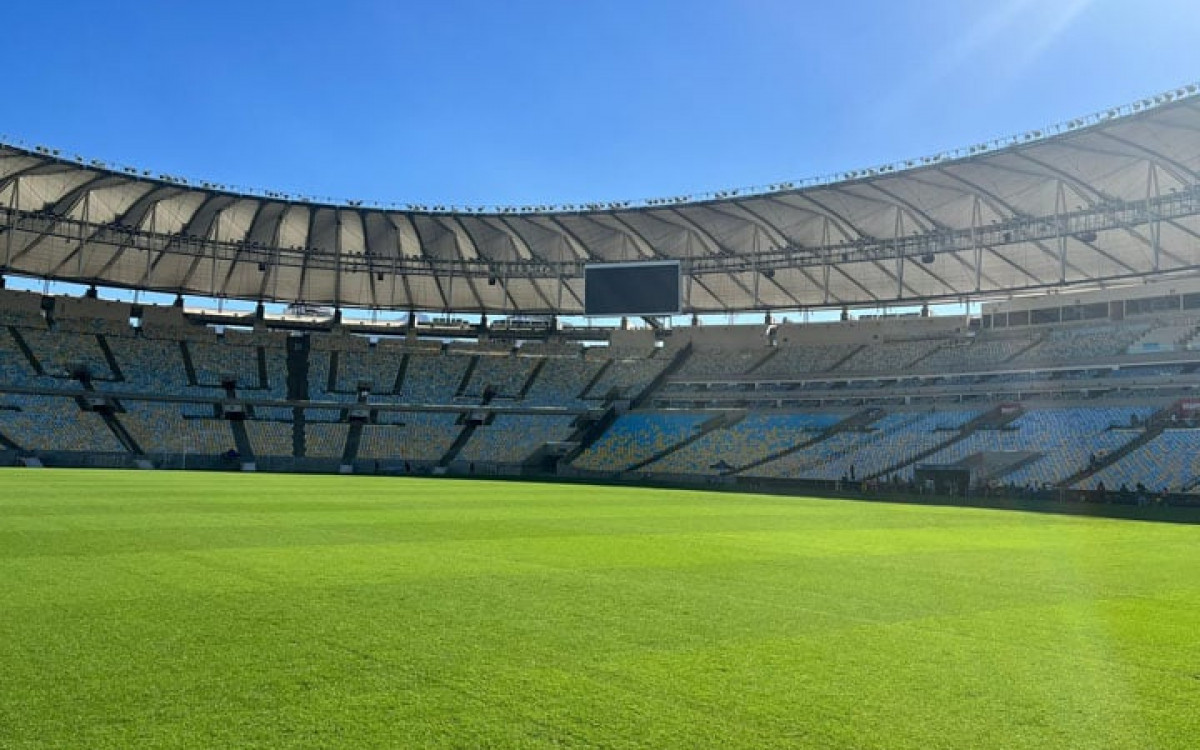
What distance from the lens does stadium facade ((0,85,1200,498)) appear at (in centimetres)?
4312

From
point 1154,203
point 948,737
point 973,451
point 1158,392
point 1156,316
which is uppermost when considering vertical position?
point 1154,203

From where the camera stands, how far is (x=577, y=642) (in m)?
7.79

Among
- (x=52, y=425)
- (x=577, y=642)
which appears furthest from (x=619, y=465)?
(x=577, y=642)

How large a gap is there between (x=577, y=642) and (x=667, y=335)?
200 ft

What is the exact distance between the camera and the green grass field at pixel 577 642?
5480mm

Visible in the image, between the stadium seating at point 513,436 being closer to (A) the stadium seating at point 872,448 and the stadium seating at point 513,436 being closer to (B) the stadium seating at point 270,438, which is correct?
(B) the stadium seating at point 270,438

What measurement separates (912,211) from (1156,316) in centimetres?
1448

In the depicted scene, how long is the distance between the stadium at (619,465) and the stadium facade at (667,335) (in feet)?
0.90

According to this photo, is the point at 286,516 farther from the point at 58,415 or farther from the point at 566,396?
the point at 566,396

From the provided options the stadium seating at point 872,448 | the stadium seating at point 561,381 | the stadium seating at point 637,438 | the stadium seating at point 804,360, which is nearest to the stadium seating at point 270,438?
the stadium seating at point 561,381

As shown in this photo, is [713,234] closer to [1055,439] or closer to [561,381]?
[561,381]

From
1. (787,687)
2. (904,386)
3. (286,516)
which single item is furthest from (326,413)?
(787,687)

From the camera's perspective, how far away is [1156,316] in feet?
162

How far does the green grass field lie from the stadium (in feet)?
0.18
